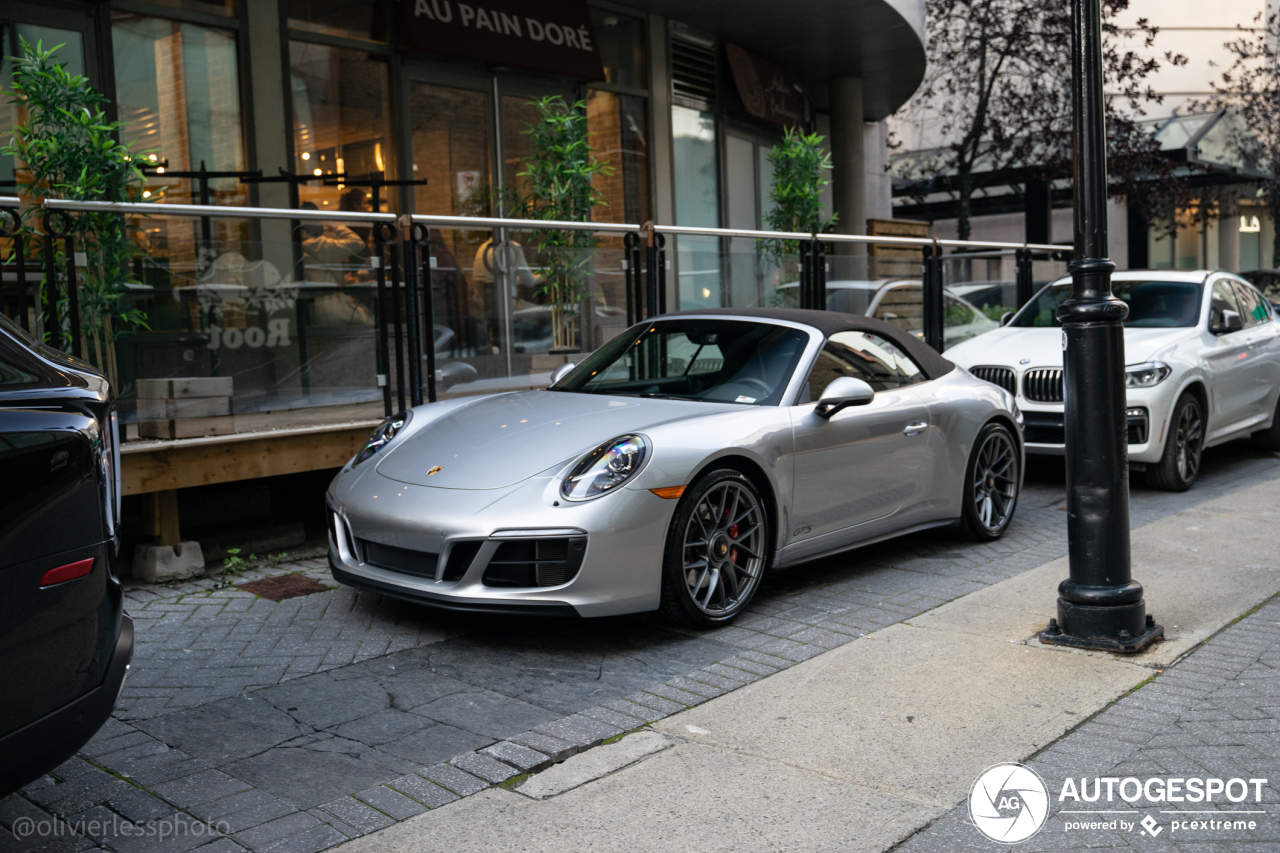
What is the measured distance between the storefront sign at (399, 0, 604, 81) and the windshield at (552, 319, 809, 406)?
6.67m

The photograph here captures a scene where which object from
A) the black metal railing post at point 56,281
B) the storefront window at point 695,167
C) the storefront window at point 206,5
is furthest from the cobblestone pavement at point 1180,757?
the storefront window at point 695,167

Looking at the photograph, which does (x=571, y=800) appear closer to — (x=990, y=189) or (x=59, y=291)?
(x=59, y=291)

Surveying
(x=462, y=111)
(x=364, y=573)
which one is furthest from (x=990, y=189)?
(x=364, y=573)

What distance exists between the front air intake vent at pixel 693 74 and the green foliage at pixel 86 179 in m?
10.4

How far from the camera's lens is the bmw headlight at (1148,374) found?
8.30 m

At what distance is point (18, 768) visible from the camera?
2.48m

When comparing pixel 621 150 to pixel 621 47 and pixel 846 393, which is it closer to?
pixel 621 47

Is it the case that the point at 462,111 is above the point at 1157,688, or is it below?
above

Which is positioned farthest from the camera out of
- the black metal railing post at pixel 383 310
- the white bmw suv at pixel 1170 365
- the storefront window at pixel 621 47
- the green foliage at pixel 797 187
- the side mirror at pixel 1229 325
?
the storefront window at pixel 621 47

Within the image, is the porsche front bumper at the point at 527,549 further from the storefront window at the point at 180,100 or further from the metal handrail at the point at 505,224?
the storefront window at the point at 180,100

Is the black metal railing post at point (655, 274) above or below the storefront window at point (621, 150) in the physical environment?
below

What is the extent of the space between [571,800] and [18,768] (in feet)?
4.71

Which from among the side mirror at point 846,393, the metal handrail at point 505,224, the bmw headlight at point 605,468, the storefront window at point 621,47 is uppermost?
the storefront window at point 621,47

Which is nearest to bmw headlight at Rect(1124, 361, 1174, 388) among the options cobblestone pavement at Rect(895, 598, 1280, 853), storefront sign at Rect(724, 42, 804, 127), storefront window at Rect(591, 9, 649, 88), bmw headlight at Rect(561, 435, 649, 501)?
cobblestone pavement at Rect(895, 598, 1280, 853)
